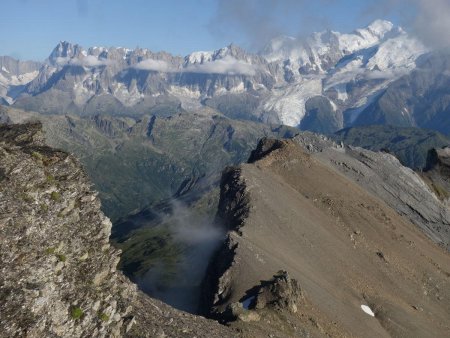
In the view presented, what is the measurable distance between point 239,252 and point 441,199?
304 ft

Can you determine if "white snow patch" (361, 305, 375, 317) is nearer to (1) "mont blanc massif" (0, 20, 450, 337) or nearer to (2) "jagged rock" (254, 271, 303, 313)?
(1) "mont blanc massif" (0, 20, 450, 337)

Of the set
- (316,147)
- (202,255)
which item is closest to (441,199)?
(316,147)

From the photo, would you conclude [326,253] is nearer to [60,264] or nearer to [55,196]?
[55,196]

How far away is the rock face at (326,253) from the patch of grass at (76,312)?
727 inches

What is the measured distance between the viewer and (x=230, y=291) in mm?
59531

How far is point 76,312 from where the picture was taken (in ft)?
105

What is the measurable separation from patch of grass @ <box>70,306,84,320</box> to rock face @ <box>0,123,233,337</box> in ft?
0.19

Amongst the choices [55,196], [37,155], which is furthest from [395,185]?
[55,196]

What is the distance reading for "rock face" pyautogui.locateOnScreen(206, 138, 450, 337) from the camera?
58.3m

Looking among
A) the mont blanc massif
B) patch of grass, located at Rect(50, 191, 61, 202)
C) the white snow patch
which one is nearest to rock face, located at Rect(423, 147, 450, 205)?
the mont blanc massif

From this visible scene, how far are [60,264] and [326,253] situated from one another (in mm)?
54436

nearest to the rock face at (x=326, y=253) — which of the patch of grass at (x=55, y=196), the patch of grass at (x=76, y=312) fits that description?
the patch of grass at (x=76, y=312)

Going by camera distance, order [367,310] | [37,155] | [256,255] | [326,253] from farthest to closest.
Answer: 1. [326,253]
2. [367,310]
3. [256,255]
4. [37,155]

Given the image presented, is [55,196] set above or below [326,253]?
above
